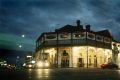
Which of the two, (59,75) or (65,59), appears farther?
(65,59)

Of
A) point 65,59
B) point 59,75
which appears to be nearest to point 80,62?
point 65,59

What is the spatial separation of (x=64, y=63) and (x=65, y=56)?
1758 mm

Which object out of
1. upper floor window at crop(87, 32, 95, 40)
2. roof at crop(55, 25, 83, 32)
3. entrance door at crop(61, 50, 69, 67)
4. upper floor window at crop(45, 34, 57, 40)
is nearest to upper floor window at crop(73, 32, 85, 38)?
roof at crop(55, 25, 83, 32)

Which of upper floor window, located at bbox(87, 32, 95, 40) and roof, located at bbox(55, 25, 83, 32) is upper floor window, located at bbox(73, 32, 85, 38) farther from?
upper floor window, located at bbox(87, 32, 95, 40)

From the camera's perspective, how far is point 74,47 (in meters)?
71.9

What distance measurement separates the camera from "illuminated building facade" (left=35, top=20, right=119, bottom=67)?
71.4 m

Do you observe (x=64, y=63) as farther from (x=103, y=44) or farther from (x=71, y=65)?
(x=103, y=44)

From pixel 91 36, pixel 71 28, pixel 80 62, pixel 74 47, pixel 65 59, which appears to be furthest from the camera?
→ pixel 71 28

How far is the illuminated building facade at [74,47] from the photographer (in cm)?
7144

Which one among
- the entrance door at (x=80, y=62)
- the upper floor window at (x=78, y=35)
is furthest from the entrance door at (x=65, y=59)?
the upper floor window at (x=78, y=35)

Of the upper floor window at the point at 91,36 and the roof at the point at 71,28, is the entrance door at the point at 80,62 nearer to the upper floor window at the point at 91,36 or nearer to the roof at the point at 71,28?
the upper floor window at the point at 91,36

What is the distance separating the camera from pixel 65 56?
72688mm

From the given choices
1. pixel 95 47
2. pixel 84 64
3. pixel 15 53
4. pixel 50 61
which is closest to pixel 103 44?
pixel 95 47

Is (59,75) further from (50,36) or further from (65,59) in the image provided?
(50,36)
